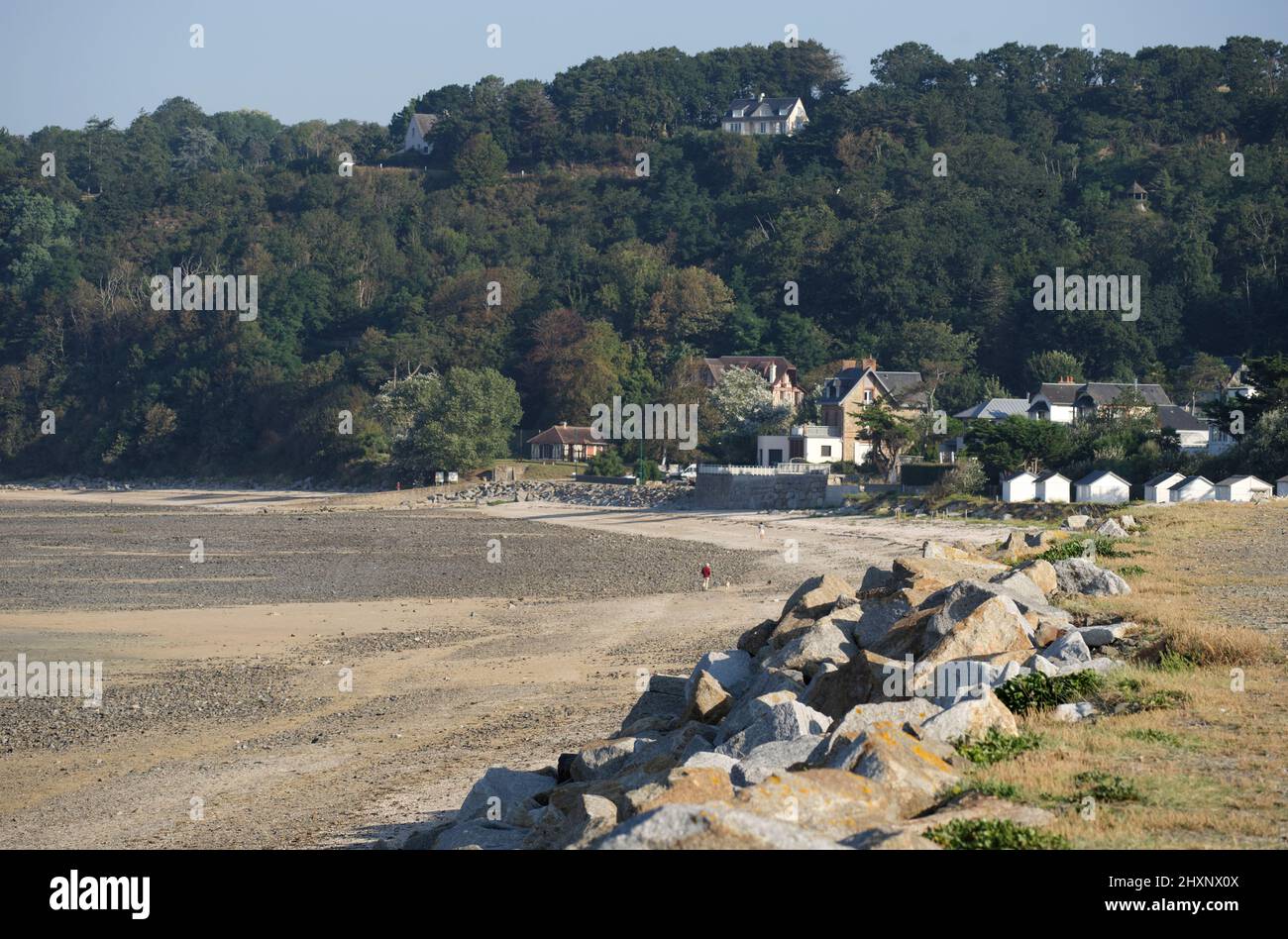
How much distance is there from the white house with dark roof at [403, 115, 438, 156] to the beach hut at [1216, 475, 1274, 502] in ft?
417

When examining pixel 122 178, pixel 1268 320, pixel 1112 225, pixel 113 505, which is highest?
pixel 122 178

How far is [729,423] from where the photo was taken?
243 feet

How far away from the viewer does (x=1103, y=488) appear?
49.0 meters

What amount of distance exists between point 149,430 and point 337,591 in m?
81.6

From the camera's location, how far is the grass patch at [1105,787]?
26.0ft

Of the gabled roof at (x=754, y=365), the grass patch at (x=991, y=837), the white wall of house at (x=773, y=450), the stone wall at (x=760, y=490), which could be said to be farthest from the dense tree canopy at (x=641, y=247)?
the grass patch at (x=991, y=837)

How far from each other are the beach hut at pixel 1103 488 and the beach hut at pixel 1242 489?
156 inches

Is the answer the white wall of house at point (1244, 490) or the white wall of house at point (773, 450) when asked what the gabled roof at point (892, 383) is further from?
the white wall of house at point (1244, 490)

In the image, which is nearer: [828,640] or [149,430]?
[828,640]

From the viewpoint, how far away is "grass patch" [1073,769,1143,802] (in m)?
7.93

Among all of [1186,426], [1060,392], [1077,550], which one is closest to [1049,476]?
[1186,426]

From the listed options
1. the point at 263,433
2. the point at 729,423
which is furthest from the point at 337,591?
the point at 263,433
